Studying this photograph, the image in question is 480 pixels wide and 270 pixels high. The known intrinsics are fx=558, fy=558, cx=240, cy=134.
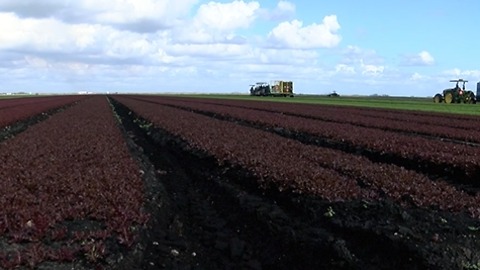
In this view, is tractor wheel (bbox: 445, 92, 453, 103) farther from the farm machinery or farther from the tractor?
the farm machinery

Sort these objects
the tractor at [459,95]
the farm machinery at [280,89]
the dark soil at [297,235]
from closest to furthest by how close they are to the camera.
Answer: the dark soil at [297,235], the tractor at [459,95], the farm machinery at [280,89]

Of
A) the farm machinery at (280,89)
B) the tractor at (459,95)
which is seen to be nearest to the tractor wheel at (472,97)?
the tractor at (459,95)

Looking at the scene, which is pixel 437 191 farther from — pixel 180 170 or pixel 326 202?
pixel 180 170

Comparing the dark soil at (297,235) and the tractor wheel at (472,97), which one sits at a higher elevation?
the tractor wheel at (472,97)

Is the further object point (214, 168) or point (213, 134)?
point (213, 134)

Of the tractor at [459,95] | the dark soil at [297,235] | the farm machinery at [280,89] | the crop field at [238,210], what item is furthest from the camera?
the farm machinery at [280,89]

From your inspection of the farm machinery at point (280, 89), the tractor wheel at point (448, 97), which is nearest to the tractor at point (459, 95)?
the tractor wheel at point (448, 97)

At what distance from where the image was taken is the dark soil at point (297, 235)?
679 cm

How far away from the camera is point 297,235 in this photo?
26.4 feet

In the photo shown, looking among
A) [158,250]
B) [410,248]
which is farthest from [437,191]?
[158,250]

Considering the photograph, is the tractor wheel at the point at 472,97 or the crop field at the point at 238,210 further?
the tractor wheel at the point at 472,97

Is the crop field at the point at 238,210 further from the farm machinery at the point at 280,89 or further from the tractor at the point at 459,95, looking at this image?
the farm machinery at the point at 280,89

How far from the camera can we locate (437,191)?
912cm

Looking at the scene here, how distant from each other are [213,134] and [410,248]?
11614 millimetres
